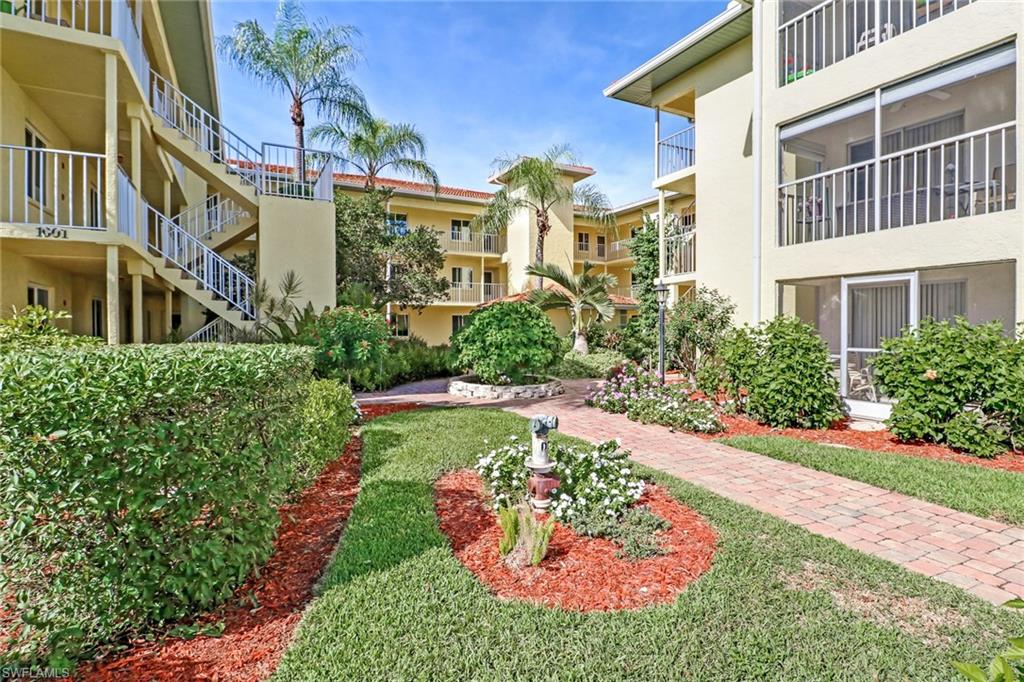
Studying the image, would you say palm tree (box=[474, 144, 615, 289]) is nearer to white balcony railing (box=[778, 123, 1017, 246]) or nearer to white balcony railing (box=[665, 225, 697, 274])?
white balcony railing (box=[665, 225, 697, 274])

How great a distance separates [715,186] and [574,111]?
25.8ft

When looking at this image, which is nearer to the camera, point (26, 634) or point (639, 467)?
Answer: point (26, 634)

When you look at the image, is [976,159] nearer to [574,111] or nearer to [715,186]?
[715,186]

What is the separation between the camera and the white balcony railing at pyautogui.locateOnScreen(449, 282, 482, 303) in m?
28.7

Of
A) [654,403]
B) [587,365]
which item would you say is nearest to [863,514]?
[654,403]

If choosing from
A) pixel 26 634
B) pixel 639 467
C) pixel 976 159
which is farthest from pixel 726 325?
pixel 26 634

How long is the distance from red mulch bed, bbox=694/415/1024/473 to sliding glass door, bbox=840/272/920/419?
43.6 inches

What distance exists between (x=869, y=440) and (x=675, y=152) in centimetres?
1108

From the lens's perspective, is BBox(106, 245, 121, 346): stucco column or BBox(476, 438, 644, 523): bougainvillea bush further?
BBox(106, 245, 121, 346): stucco column

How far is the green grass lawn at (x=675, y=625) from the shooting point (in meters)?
2.70

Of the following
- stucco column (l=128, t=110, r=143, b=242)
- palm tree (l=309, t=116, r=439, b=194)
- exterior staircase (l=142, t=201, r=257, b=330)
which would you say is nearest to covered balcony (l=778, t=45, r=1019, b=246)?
exterior staircase (l=142, t=201, r=257, b=330)

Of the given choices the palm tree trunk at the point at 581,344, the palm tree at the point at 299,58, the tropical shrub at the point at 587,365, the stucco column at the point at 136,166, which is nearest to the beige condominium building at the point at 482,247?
the palm tree trunk at the point at 581,344

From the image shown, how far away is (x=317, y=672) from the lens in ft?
8.69

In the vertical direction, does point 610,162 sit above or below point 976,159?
above
